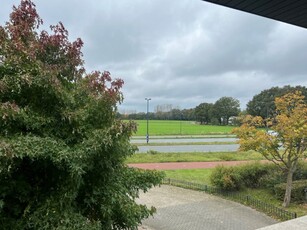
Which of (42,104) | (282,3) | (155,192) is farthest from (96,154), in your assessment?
(155,192)

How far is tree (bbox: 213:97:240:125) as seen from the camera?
264 feet

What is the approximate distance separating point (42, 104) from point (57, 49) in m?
0.86

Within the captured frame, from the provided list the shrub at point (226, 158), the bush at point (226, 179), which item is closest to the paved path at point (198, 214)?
the bush at point (226, 179)

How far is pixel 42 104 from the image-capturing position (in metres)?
3.33

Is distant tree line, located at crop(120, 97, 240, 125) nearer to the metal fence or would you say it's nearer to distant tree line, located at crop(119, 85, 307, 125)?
distant tree line, located at crop(119, 85, 307, 125)

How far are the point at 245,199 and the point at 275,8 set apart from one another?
29.1 ft

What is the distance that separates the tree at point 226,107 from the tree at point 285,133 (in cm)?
7062

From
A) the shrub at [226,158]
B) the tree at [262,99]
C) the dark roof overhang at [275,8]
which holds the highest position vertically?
the tree at [262,99]

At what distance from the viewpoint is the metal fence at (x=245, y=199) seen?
9359 millimetres

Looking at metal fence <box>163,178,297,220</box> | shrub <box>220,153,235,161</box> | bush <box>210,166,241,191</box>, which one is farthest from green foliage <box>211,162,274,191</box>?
shrub <box>220,153,235,161</box>

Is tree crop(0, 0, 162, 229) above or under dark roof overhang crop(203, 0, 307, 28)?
under

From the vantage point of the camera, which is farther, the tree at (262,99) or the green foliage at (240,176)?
the tree at (262,99)

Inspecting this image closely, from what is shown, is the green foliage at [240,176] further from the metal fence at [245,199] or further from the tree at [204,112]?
the tree at [204,112]

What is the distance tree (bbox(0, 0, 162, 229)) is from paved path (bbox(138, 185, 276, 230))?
548cm
